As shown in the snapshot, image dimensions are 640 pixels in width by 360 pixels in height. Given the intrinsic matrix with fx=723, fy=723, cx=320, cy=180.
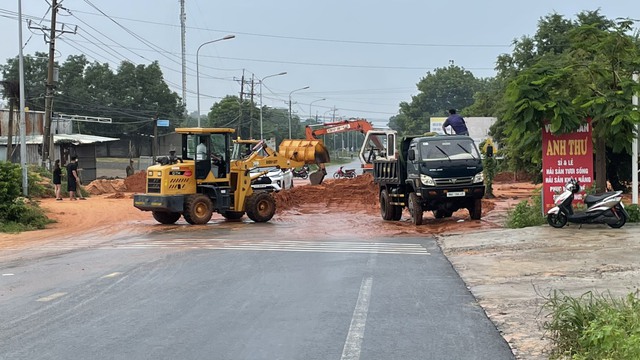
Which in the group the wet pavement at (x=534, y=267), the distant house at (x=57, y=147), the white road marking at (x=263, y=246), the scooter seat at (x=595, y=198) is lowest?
the white road marking at (x=263, y=246)

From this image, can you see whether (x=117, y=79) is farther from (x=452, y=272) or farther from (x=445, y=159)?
(x=452, y=272)

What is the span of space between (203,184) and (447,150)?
7.26 metres

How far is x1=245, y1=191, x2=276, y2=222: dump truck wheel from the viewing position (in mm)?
22328

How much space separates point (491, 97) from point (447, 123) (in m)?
50.6

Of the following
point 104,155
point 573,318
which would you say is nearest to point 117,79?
point 104,155

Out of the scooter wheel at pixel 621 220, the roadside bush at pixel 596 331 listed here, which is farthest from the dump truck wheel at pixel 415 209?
the roadside bush at pixel 596 331

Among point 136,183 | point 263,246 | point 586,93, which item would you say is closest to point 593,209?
point 586,93

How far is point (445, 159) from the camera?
784 inches

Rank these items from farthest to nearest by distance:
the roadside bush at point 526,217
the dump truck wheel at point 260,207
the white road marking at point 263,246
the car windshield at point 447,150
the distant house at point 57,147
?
the distant house at point 57,147
the dump truck wheel at point 260,207
the car windshield at point 447,150
the roadside bush at point 526,217
the white road marking at point 263,246

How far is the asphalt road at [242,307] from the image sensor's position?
22.5 ft

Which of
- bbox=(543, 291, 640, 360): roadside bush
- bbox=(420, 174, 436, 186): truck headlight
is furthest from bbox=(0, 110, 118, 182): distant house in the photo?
bbox=(543, 291, 640, 360): roadside bush

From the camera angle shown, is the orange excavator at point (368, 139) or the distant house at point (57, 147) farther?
the distant house at point (57, 147)

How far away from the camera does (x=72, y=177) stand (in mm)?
31047

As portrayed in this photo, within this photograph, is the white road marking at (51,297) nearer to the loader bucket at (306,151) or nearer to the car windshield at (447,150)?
the car windshield at (447,150)
